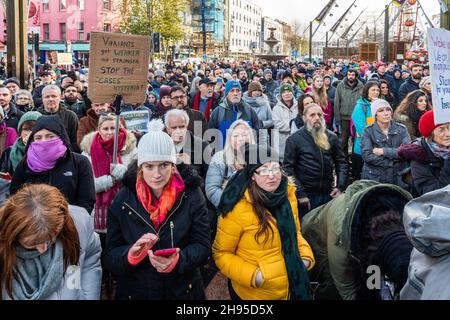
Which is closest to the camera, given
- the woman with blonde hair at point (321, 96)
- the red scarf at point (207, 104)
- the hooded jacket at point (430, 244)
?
the hooded jacket at point (430, 244)

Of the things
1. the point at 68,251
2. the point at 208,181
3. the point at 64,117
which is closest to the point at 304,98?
the point at 208,181

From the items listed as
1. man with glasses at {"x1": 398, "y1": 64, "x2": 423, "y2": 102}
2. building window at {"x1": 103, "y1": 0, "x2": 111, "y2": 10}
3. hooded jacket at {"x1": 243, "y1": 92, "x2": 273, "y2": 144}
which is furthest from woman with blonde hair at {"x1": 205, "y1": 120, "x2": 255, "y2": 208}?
building window at {"x1": 103, "y1": 0, "x2": 111, "y2": 10}

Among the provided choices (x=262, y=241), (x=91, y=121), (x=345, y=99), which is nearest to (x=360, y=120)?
(x=345, y=99)

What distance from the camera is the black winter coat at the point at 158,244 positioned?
306 centimetres

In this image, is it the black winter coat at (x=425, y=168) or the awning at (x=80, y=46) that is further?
the awning at (x=80, y=46)

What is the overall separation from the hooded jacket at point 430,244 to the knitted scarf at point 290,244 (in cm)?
120

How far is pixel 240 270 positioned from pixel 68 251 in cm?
112

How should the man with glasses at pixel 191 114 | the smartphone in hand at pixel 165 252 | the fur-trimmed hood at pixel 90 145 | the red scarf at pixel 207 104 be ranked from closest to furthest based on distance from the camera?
1. the smartphone in hand at pixel 165 252
2. the fur-trimmed hood at pixel 90 145
3. the man with glasses at pixel 191 114
4. the red scarf at pixel 207 104

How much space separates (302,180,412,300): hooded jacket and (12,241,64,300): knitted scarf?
5.51 ft

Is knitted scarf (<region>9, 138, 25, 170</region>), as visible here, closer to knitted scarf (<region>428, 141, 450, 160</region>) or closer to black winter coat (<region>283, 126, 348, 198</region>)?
black winter coat (<region>283, 126, 348, 198</region>)

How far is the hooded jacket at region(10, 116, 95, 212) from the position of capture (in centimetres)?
389

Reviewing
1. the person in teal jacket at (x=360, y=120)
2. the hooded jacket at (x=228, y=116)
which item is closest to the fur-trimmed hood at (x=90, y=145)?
the hooded jacket at (x=228, y=116)

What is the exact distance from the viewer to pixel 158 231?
308 cm

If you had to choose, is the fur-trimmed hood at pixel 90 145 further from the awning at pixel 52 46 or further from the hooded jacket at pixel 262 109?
the awning at pixel 52 46
